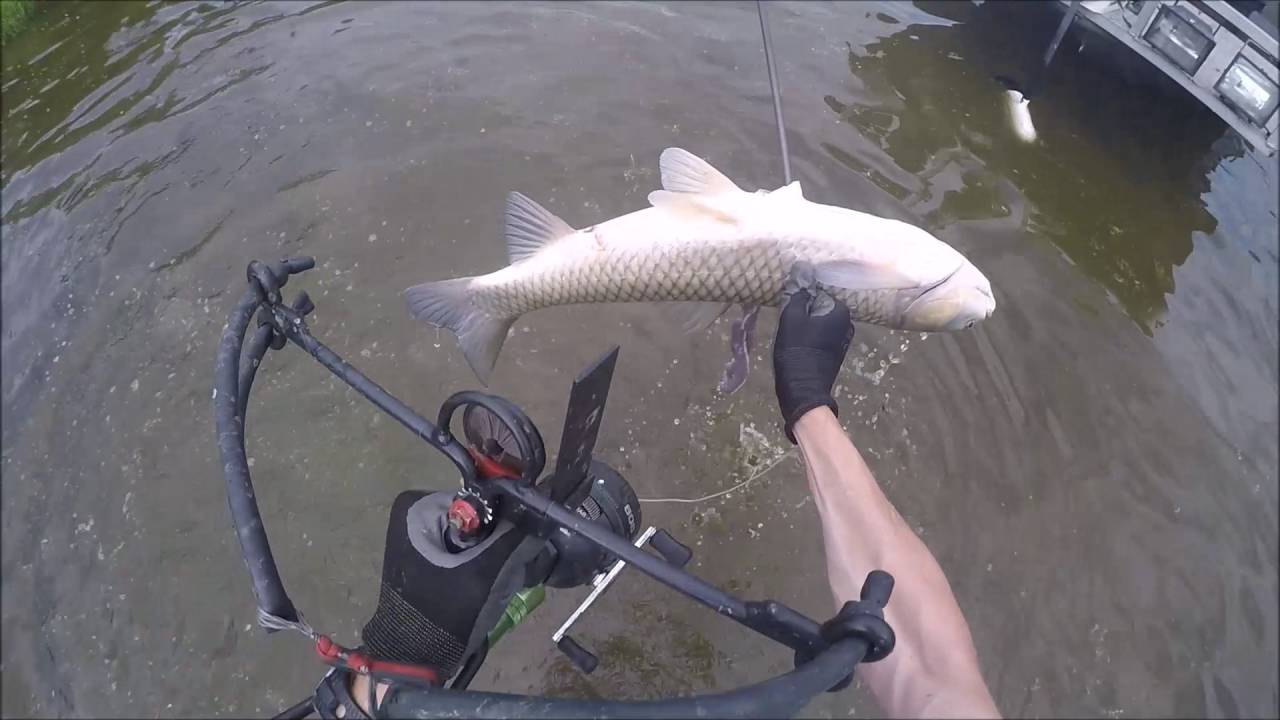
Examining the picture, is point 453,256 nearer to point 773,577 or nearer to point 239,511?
point 773,577

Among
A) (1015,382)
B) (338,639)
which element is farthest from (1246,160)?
(338,639)

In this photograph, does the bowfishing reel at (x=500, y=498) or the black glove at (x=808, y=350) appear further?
the black glove at (x=808, y=350)

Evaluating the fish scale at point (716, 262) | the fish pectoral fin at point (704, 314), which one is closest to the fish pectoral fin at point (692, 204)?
the fish scale at point (716, 262)

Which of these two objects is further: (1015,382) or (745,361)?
(1015,382)

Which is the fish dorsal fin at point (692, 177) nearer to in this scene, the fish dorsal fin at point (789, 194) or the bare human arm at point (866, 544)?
the fish dorsal fin at point (789, 194)

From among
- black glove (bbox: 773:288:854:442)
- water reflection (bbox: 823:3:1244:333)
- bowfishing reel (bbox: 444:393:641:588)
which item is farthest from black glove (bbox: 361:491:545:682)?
water reflection (bbox: 823:3:1244:333)

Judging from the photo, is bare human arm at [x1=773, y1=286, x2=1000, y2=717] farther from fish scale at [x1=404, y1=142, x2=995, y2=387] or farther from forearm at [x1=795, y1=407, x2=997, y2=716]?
fish scale at [x1=404, y1=142, x2=995, y2=387]
